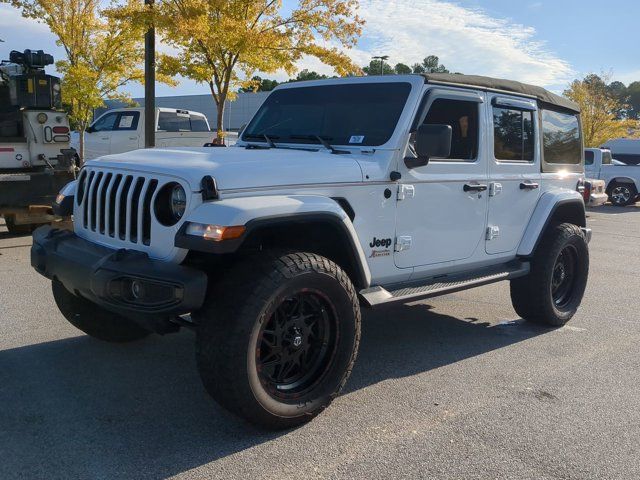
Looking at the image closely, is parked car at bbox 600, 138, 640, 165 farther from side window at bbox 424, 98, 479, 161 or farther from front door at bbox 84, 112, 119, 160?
side window at bbox 424, 98, 479, 161

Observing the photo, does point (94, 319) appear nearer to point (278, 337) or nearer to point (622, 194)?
point (278, 337)

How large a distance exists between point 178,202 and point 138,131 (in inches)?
480

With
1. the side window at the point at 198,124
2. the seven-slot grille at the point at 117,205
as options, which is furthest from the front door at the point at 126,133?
the seven-slot grille at the point at 117,205

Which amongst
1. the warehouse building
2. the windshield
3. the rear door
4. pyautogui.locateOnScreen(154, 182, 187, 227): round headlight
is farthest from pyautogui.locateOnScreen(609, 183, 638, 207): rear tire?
the warehouse building

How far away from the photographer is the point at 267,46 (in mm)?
12906

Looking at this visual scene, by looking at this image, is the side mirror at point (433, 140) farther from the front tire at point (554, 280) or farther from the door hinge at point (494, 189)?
the front tire at point (554, 280)

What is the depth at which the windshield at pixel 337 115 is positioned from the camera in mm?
4113

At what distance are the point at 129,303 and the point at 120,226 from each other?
1.91 ft

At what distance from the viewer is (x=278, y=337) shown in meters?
3.27

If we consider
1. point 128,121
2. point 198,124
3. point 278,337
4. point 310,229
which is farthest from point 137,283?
point 198,124

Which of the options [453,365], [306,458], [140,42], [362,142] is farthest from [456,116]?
[140,42]

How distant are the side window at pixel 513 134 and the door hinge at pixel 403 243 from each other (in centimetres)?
128

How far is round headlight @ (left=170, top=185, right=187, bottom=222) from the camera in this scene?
10.4ft

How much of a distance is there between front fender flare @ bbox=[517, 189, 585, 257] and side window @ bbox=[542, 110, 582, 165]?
1.20 ft
